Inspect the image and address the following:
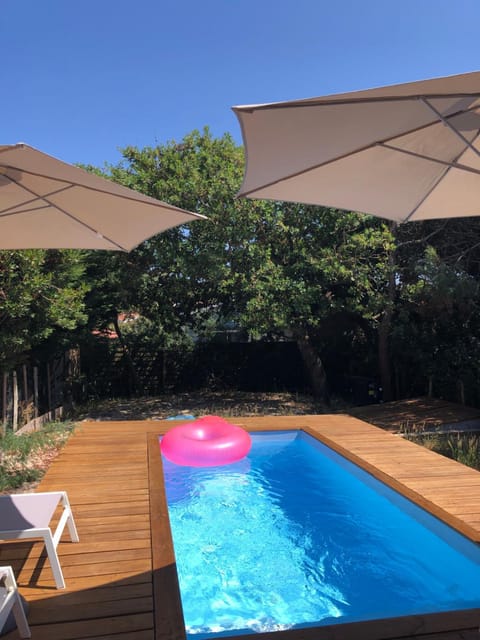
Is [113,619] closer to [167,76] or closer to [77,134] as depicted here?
[167,76]

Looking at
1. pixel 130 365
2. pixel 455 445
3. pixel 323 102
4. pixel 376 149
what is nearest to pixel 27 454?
pixel 376 149

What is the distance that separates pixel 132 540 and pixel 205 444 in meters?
2.62

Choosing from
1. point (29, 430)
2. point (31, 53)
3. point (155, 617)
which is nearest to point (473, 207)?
point (155, 617)

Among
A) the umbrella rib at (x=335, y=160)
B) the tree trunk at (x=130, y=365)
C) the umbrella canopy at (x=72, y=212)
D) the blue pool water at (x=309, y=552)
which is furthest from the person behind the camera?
the tree trunk at (x=130, y=365)

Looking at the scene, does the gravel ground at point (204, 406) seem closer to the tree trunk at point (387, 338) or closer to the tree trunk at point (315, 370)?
the tree trunk at point (315, 370)

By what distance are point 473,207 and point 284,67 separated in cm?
591

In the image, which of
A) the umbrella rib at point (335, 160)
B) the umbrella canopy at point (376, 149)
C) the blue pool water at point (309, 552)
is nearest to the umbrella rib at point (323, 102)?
the umbrella canopy at point (376, 149)

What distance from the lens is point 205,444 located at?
5.94 metres

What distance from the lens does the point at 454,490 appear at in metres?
4.30

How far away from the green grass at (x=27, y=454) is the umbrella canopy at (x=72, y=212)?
296cm

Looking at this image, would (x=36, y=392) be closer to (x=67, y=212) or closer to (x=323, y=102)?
(x=67, y=212)

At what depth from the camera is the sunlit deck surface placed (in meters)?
2.37

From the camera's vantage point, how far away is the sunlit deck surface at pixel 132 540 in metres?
2.37

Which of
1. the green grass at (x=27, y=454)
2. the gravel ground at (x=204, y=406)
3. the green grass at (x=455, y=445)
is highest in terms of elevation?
the green grass at (x=27, y=454)
